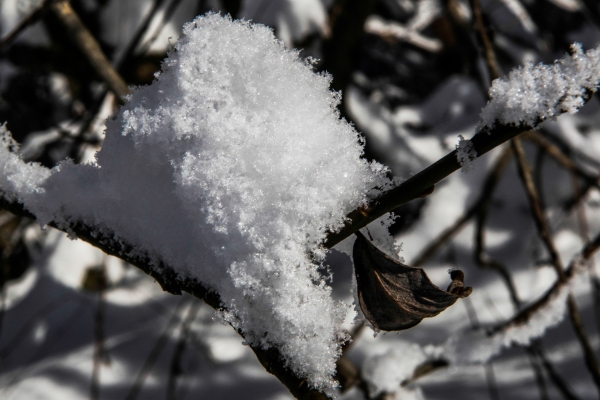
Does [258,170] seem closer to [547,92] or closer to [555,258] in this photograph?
[547,92]

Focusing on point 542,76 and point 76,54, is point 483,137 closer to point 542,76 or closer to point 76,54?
point 542,76

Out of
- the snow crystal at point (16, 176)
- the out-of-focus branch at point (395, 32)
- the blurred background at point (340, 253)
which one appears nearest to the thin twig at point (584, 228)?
the blurred background at point (340, 253)

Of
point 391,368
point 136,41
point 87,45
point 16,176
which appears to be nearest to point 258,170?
point 16,176

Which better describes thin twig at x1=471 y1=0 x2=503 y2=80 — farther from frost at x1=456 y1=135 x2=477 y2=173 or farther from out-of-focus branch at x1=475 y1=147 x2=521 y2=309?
frost at x1=456 y1=135 x2=477 y2=173

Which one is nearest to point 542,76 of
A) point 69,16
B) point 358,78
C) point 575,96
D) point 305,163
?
point 575,96

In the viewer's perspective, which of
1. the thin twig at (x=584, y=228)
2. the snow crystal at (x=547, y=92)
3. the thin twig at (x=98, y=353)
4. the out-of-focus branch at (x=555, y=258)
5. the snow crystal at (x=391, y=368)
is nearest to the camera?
the snow crystal at (x=547, y=92)

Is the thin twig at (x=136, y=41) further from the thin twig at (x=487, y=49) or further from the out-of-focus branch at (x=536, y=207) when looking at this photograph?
the out-of-focus branch at (x=536, y=207)
